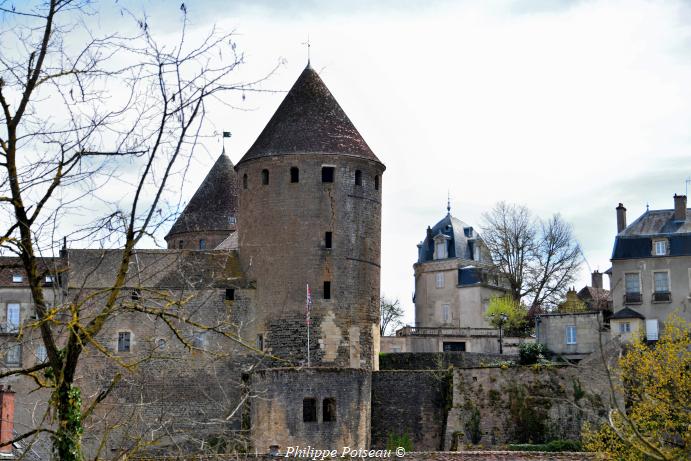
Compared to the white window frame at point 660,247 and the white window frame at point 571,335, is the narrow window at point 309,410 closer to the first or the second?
the white window frame at point 571,335

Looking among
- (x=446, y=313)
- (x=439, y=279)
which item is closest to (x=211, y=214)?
(x=439, y=279)

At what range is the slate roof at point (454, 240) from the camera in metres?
49.8

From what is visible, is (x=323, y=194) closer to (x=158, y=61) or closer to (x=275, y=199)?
(x=275, y=199)

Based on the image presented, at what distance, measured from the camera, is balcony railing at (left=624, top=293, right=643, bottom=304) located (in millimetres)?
37188

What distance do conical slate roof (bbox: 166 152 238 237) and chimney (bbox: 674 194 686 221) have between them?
53.2 ft

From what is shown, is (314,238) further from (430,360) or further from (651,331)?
(651,331)

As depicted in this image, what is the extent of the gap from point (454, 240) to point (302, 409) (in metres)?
22.4

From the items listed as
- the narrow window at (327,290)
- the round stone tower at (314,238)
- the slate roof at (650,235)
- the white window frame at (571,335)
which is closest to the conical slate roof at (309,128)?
the round stone tower at (314,238)

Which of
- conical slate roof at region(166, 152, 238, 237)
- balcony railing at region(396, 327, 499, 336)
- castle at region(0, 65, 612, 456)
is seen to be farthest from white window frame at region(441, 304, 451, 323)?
castle at region(0, 65, 612, 456)

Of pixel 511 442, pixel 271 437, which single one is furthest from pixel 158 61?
pixel 511 442

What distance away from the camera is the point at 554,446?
27.7 metres

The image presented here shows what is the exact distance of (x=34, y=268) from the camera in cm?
810

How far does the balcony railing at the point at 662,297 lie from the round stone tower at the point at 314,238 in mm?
10538

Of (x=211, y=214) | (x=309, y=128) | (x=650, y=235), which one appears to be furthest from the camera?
(x=211, y=214)
